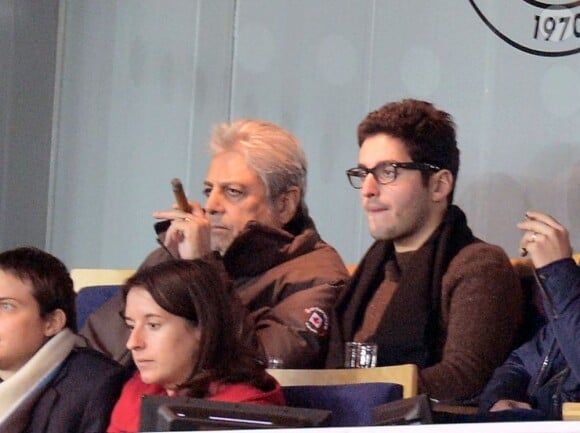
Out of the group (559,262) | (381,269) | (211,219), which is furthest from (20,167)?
(559,262)

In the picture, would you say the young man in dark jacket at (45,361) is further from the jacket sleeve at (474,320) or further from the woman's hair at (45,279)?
the jacket sleeve at (474,320)

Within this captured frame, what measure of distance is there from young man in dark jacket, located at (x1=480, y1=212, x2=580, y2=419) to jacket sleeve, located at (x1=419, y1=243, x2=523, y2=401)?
0.05 m

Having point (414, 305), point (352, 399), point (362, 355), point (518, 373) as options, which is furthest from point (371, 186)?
point (352, 399)

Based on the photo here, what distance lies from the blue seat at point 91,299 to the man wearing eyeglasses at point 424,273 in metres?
0.59

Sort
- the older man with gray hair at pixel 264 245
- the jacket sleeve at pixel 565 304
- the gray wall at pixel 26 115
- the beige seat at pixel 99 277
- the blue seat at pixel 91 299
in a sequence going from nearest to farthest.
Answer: the jacket sleeve at pixel 565 304 < the older man with gray hair at pixel 264 245 < the blue seat at pixel 91 299 < the beige seat at pixel 99 277 < the gray wall at pixel 26 115

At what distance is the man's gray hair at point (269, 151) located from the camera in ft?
9.56

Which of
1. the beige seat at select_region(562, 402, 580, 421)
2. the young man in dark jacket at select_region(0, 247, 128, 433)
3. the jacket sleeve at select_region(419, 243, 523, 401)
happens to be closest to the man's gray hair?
the jacket sleeve at select_region(419, 243, 523, 401)

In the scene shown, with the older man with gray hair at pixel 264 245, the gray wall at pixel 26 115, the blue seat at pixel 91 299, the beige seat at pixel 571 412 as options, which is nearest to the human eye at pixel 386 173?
the older man with gray hair at pixel 264 245

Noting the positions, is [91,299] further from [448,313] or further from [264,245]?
[448,313]

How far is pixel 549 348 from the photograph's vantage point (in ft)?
7.50

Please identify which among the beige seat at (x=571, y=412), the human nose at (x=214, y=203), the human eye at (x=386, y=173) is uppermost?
the human eye at (x=386, y=173)

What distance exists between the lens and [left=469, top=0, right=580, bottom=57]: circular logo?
3.25 metres

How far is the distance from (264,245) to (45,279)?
0.63 metres

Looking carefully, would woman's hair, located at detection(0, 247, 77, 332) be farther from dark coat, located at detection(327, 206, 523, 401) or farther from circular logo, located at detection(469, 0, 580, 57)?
circular logo, located at detection(469, 0, 580, 57)
